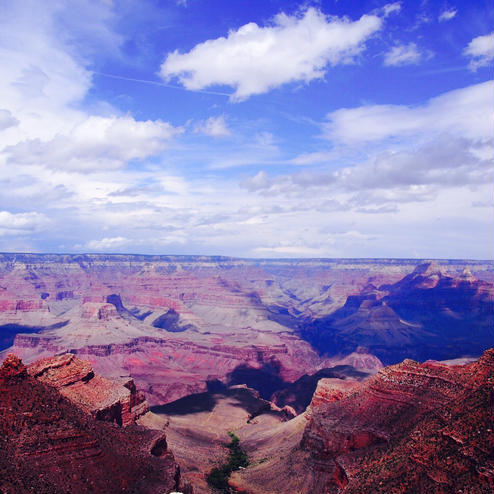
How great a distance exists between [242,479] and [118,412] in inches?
680

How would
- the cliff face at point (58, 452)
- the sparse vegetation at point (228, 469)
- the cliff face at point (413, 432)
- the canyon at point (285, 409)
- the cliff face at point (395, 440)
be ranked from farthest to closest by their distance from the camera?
1. the sparse vegetation at point (228, 469)
2. the canyon at point (285, 409)
3. the cliff face at point (58, 452)
4. the cliff face at point (395, 440)
5. the cliff face at point (413, 432)

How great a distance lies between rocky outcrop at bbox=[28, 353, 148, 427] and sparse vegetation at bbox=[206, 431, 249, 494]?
12441 millimetres

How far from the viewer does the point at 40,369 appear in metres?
52.6

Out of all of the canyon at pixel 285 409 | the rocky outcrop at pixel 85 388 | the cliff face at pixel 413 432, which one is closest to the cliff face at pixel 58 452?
the canyon at pixel 285 409

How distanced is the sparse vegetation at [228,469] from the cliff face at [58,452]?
17403mm

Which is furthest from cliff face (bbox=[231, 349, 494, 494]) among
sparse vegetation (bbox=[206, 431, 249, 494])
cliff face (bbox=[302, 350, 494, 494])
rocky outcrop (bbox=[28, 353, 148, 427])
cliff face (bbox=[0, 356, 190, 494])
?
rocky outcrop (bbox=[28, 353, 148, 427])

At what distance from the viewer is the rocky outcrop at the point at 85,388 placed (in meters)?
51.4

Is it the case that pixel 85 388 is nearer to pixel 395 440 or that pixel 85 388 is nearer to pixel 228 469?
pixel 228 469

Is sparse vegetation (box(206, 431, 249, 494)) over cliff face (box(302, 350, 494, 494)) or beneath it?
beneath

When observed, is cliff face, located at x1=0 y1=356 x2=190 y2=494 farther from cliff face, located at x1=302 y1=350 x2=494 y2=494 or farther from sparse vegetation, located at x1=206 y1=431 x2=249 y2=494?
sparse vegetation, located at x1=206 y1=431 x2=249 y2=494

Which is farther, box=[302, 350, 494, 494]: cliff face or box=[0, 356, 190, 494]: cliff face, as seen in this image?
box=[0, 356, 190, 494]: cliff face

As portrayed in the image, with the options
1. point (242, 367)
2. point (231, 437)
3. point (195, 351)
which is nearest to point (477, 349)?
point (242, 367)

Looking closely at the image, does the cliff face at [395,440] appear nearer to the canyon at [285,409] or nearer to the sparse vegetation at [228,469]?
the canyon at [285,409]

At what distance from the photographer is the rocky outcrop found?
2023 inches
